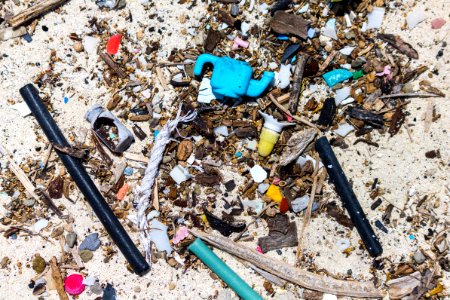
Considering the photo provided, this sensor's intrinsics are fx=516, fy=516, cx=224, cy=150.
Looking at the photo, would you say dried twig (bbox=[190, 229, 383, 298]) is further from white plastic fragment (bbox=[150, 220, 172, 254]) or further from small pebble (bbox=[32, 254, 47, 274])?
small pebble (bbox=[32, 254, 47, 274])

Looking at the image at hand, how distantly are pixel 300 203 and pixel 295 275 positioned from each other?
339mm

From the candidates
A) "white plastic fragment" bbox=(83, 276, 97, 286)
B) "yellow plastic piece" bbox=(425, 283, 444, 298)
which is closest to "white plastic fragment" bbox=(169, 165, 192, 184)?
"white plastic fragment" bbox=(83, 276, 97, 286)

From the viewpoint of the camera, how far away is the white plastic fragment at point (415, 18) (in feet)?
7.91

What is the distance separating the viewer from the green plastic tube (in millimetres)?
2412

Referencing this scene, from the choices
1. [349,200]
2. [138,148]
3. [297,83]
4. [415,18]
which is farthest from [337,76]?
[138,148]

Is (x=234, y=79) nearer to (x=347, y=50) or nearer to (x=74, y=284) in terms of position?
(x=347, y=50)

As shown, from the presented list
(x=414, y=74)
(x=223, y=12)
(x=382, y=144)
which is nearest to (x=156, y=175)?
(x=223, y=12)

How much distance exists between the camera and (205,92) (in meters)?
2.47

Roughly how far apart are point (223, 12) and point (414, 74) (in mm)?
947

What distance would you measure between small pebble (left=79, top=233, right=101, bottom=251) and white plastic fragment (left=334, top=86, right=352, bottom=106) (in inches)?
52.4

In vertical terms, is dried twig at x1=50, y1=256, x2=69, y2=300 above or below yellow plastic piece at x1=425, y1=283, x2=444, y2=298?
above

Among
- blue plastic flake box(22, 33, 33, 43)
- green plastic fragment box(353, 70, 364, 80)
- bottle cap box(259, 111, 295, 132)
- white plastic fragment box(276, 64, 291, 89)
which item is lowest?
bottle cap box(259, 111, 295, 132)

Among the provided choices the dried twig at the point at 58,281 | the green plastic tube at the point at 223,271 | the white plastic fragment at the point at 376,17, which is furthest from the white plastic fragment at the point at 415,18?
the dried twig at the point at 58,281

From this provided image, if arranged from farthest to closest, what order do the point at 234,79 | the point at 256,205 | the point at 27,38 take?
the point at 27,38 → the point at 256,205 → the point at 234,79
